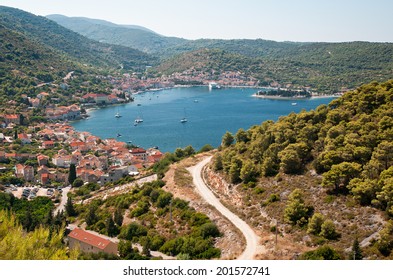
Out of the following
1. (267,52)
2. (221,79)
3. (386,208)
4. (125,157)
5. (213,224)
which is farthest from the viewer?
(267,52)

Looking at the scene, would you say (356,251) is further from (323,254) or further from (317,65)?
(317,65)

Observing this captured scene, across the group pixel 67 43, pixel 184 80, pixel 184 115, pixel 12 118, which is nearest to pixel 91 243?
pixel 12 118

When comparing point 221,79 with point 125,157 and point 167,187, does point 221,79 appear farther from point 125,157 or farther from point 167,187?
point 167,187

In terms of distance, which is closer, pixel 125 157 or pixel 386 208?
pixel 386 208

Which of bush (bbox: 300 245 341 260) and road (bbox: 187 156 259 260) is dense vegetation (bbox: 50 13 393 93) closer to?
road (bbox: 187 156 259 260)

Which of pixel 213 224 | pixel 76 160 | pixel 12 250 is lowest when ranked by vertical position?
pixel 76 160

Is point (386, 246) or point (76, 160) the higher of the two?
point (386, 246)

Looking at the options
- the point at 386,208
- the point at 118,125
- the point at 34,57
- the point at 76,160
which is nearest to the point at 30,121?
the point at 118,125
